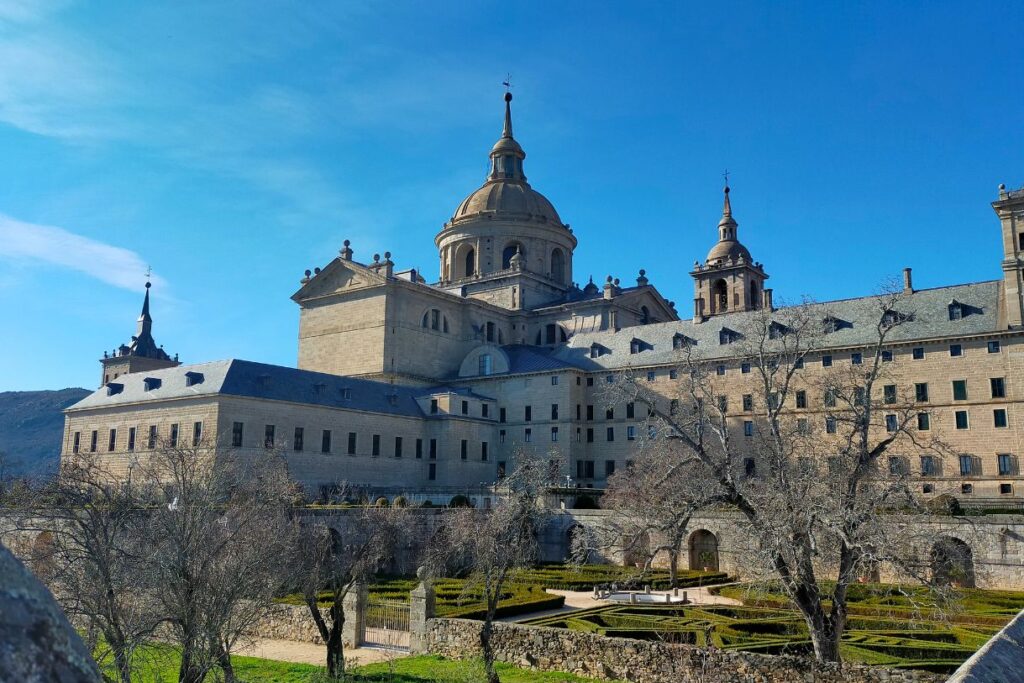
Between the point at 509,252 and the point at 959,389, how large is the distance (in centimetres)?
4041

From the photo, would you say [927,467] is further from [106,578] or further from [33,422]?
[33,422]

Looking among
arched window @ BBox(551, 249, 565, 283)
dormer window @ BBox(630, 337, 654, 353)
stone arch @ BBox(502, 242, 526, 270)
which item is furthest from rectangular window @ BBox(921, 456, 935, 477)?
stone arch @ BBox(502, 242, 526, 270)

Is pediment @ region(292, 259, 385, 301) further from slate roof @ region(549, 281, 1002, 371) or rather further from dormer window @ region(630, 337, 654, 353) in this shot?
dormer window @ region(630, 337, 654, 353)

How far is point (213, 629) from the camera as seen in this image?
16016 mm

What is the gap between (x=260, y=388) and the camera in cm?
4997

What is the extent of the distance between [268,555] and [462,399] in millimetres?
39443

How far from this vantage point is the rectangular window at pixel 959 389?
157 feet

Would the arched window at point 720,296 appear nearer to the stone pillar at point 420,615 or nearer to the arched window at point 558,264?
the arched window at point 558,264

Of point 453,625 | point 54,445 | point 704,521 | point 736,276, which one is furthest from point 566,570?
point 54,445

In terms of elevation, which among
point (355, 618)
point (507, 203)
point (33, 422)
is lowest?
point (355, 618)

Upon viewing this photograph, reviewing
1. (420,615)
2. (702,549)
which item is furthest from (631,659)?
(702,549)

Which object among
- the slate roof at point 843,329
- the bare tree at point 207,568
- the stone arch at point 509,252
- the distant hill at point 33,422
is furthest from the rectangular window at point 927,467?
the distant hill at point 33,422

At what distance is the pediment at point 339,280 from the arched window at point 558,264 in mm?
20729

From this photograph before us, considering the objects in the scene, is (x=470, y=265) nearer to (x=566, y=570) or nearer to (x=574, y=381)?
(x=574, y=381)
